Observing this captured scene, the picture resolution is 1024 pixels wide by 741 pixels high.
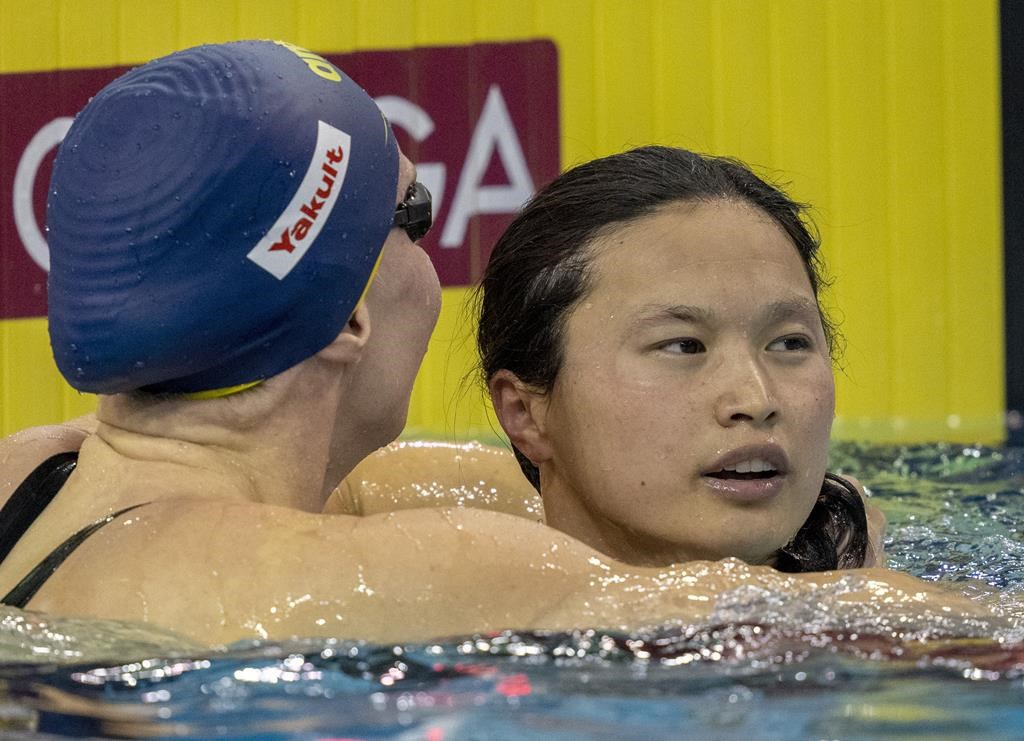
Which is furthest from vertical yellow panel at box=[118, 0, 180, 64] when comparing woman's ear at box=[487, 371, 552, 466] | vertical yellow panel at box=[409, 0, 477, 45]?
woman's ear at box=[487, 371, 552, 466]

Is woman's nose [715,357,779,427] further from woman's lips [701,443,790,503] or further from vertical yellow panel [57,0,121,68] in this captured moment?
vertical yellow panel [57,0,121,68]

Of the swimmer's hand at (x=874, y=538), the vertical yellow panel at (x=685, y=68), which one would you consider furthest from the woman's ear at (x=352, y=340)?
the vertical yellow panel at (x=685, y=68)

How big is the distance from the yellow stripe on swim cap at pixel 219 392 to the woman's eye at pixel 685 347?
637 mm

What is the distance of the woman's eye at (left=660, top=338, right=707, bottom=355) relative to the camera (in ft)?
7.55

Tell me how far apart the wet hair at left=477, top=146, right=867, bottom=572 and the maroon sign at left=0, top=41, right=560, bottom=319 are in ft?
9.27

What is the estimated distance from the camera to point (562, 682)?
5.40 feet

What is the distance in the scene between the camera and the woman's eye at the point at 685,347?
7.55 feet

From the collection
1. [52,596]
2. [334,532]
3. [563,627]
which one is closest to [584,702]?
[563,627]

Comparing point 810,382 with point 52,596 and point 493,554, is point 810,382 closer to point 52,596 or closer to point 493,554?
point 493,554

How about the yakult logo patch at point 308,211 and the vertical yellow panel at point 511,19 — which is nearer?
the yakult logo patch at point 308,211

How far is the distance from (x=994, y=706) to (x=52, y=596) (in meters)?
1.10

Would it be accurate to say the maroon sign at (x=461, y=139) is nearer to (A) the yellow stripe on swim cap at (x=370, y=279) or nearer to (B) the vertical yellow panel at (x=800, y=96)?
(B) the vertical yellow panel at (x=800, y=96)

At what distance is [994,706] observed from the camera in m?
1.57

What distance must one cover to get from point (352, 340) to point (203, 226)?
0.28m
